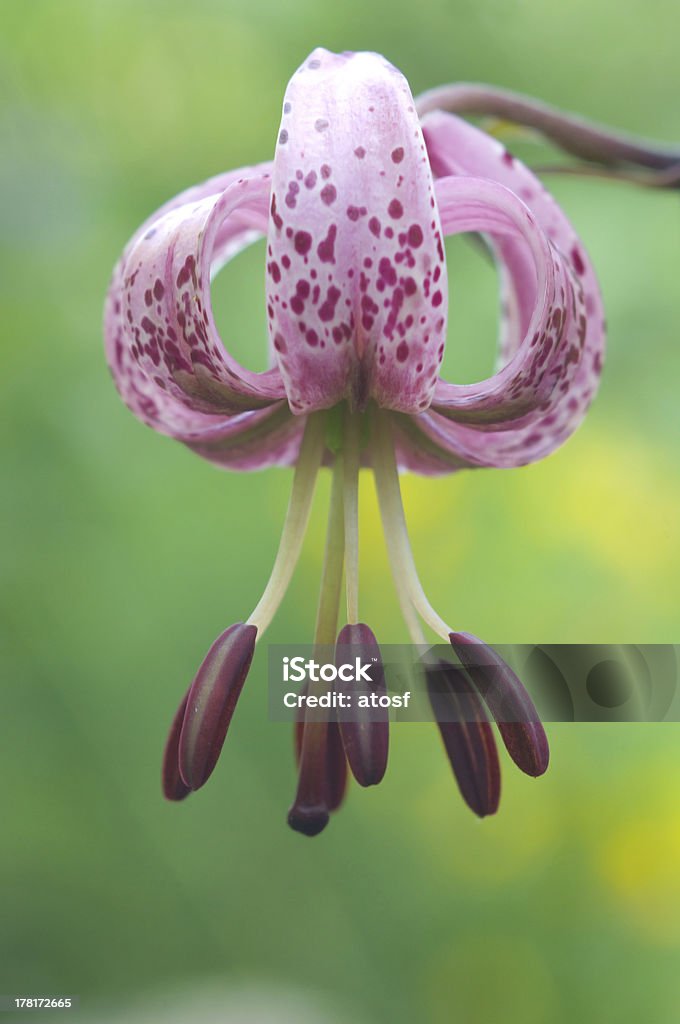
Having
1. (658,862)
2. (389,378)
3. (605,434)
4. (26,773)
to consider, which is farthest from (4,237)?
(658,862)

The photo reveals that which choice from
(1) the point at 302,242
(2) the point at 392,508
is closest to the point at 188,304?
(1) the point at 302,242

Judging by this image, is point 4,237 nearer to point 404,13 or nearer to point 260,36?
point 260,36

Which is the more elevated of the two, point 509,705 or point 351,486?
point 351,486

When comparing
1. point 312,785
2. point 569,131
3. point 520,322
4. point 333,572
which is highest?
point 569,131

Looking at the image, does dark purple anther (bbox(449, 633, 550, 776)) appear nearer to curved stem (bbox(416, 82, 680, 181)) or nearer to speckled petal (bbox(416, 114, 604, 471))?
speckled petal (bbox(416, 114, 604, 471))

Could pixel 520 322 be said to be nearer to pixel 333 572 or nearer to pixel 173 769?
pixel 333 572

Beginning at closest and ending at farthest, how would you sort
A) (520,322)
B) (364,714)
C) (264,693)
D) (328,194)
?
(328,194) → (364,714) → (520,322) → (264,693)

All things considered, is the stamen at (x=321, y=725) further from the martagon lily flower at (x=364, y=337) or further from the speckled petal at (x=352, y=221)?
the speckled petal at (x=352, y=221)

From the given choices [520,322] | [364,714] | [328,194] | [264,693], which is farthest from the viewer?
[264,693]

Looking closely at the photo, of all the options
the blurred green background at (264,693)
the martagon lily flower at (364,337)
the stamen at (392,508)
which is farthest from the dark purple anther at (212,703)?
the blurred green background at (264,693)
